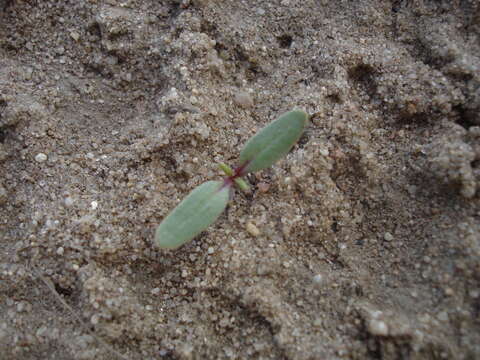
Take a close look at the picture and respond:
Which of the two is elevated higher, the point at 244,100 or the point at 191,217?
the point at 244,100

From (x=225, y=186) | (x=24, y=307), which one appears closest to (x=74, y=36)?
(x=225, y=186)

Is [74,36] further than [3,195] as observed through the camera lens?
Yes

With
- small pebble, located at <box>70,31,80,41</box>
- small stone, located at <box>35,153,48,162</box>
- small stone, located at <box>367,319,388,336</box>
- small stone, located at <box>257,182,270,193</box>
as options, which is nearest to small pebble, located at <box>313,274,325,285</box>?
small stone, located at <box>367,319,388,336</box>

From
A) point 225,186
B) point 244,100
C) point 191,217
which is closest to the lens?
point 191,217

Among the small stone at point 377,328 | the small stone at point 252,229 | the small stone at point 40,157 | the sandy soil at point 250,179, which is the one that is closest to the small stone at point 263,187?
the sandy soil at point 250,179

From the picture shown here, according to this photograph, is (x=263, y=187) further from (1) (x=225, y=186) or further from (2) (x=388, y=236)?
(2) (x=388, y=236)

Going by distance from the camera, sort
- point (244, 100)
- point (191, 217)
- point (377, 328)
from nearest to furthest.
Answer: point (377, 328) < point (191, 217) < point (244, 100)

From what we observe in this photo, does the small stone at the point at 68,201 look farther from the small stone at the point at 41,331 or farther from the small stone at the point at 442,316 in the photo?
the small stone at the point at 442,316
